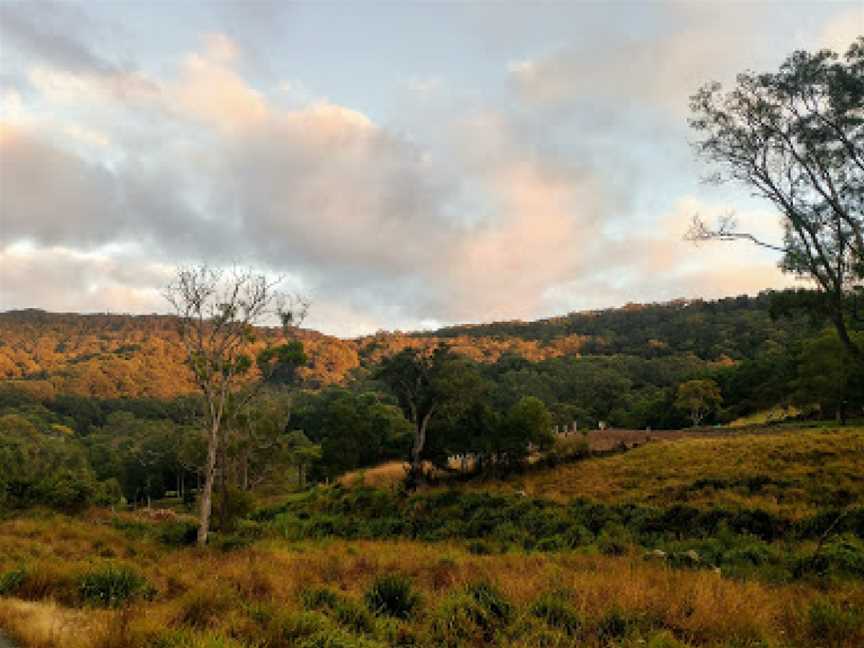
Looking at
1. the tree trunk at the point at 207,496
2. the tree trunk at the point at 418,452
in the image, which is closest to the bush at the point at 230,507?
the tree trunk at the point at 207,496

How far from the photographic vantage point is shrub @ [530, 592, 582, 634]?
6.88m

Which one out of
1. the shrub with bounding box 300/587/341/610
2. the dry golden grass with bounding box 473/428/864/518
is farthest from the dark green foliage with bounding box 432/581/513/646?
the dry golden grass with bounding box 473/428/864/518

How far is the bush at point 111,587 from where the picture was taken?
26.5 feet

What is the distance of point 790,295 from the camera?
15.5 metres

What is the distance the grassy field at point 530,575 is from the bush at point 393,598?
0.03 m

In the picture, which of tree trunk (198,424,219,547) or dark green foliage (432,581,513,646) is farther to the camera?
tree trunk (198,424,219,547)

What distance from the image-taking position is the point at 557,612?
23.7 ft

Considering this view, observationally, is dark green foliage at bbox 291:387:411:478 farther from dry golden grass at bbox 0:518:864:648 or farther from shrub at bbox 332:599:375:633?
shrub at bbox 332:599:375:633

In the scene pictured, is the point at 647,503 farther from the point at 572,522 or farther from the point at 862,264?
the point at 862,264

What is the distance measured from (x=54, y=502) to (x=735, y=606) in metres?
37.5

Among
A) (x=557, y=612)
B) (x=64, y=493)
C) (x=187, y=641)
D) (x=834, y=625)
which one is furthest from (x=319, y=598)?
(x=64, y=493)

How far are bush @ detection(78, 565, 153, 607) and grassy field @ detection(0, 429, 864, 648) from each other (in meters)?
0.04

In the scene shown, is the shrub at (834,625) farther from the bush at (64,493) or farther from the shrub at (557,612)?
the bush at (64,493)

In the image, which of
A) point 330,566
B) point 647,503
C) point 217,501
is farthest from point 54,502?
point 647,503
